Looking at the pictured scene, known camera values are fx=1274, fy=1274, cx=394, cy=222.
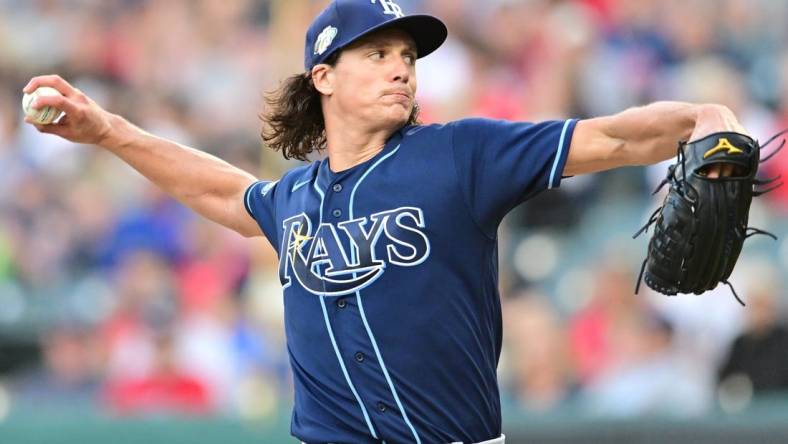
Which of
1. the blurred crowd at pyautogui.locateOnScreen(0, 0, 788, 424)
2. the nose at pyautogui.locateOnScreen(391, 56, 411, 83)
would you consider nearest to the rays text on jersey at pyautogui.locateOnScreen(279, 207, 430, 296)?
the nose at pyautogui.locateOnScreen(391, 56, 411, 83)

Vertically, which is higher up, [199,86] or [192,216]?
[199,86]

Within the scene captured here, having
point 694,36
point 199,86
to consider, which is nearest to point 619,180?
point 694,36

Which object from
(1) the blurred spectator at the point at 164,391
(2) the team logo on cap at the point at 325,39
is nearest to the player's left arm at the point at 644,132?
(2) the team logo on cap at the point at 325,39

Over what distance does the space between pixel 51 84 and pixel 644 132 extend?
192 centimetres

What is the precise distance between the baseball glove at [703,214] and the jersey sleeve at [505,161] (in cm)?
32

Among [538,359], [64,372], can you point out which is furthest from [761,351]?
[64,372]

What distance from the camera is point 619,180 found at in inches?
309

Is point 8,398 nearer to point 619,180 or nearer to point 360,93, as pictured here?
point 619,180

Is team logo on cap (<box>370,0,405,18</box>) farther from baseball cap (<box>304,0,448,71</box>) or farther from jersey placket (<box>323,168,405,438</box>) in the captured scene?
jersey placket (<box>323,168,405,438</box>)

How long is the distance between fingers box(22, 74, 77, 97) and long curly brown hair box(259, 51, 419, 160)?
25.8 inches

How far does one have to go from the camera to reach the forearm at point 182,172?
4.22 m

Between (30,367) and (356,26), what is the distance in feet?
18.2

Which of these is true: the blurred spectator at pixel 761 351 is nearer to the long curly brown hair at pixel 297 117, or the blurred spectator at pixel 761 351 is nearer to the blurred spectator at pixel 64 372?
the long curly brown hair at pixel 297 117

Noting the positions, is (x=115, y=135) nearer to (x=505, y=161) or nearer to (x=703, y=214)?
(x=505, y=161)
